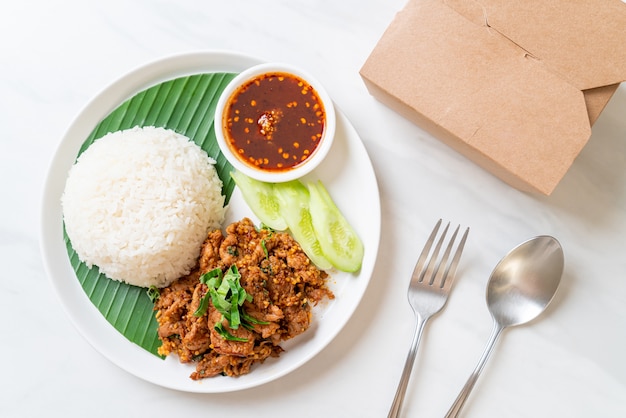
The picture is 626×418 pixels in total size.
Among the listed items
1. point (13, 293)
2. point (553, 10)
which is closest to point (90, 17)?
point (13, 293)

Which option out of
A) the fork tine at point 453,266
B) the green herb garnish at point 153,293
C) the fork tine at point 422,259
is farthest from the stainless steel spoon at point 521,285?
the green herb garnish at point 153,293

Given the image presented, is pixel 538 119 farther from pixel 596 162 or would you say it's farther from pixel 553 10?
pixel 596 162

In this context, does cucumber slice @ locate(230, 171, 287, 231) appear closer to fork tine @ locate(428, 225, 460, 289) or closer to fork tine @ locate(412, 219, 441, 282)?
fork tine @ locate(412, 219, 441, 282)

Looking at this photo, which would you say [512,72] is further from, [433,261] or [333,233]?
[333,233]

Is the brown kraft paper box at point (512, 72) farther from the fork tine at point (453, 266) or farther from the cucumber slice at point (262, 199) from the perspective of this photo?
the cucumber slice at point (262, 199)

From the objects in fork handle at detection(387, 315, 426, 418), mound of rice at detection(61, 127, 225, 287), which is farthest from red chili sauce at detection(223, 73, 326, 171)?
fork handle at detection(387, 315, 426, 418)

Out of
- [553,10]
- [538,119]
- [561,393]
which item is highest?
[553,10]
